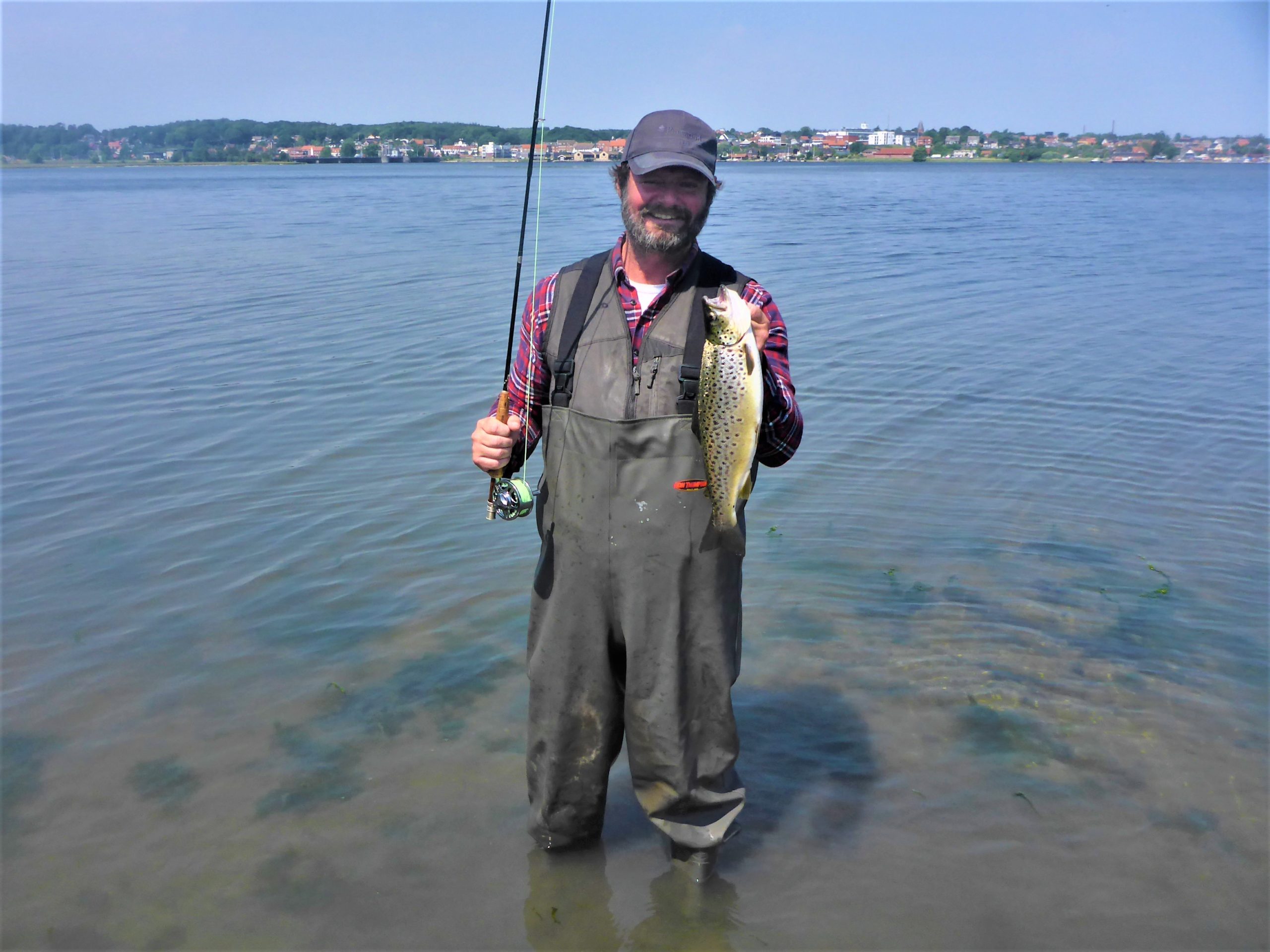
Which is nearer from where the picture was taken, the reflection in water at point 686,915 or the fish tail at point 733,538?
the fish tail at point 733,538

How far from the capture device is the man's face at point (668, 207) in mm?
3217

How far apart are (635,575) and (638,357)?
710 millimetres

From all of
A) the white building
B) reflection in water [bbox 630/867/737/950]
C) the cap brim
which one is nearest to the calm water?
reflection in water [bbox 630/867/737/950]

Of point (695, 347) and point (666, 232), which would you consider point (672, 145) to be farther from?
point (695, 347)

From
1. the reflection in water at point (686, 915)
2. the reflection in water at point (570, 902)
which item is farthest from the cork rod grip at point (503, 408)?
the reflection in water at point (686, 915)

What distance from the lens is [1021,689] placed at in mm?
5215

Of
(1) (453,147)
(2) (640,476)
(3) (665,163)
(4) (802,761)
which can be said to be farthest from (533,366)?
(1) (453,147)

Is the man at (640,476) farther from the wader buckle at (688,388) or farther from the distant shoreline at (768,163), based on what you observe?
the distant shoreline at (768,163)

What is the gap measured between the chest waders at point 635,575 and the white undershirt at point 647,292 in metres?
0.07

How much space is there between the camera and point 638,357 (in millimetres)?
3248

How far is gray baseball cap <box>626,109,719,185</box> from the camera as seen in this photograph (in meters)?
3.16

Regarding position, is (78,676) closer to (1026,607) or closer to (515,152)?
(1026,607)

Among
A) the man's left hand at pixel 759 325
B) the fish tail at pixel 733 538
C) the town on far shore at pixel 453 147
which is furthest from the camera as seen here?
the town on far shore at pixel 453 147

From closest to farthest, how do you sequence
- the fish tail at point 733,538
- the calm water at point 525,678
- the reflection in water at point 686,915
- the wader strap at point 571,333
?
the fish tail at point 733,538, the wader strap at point 571,333, the reflection in water at point 686,915, the calm water at point 525,678
